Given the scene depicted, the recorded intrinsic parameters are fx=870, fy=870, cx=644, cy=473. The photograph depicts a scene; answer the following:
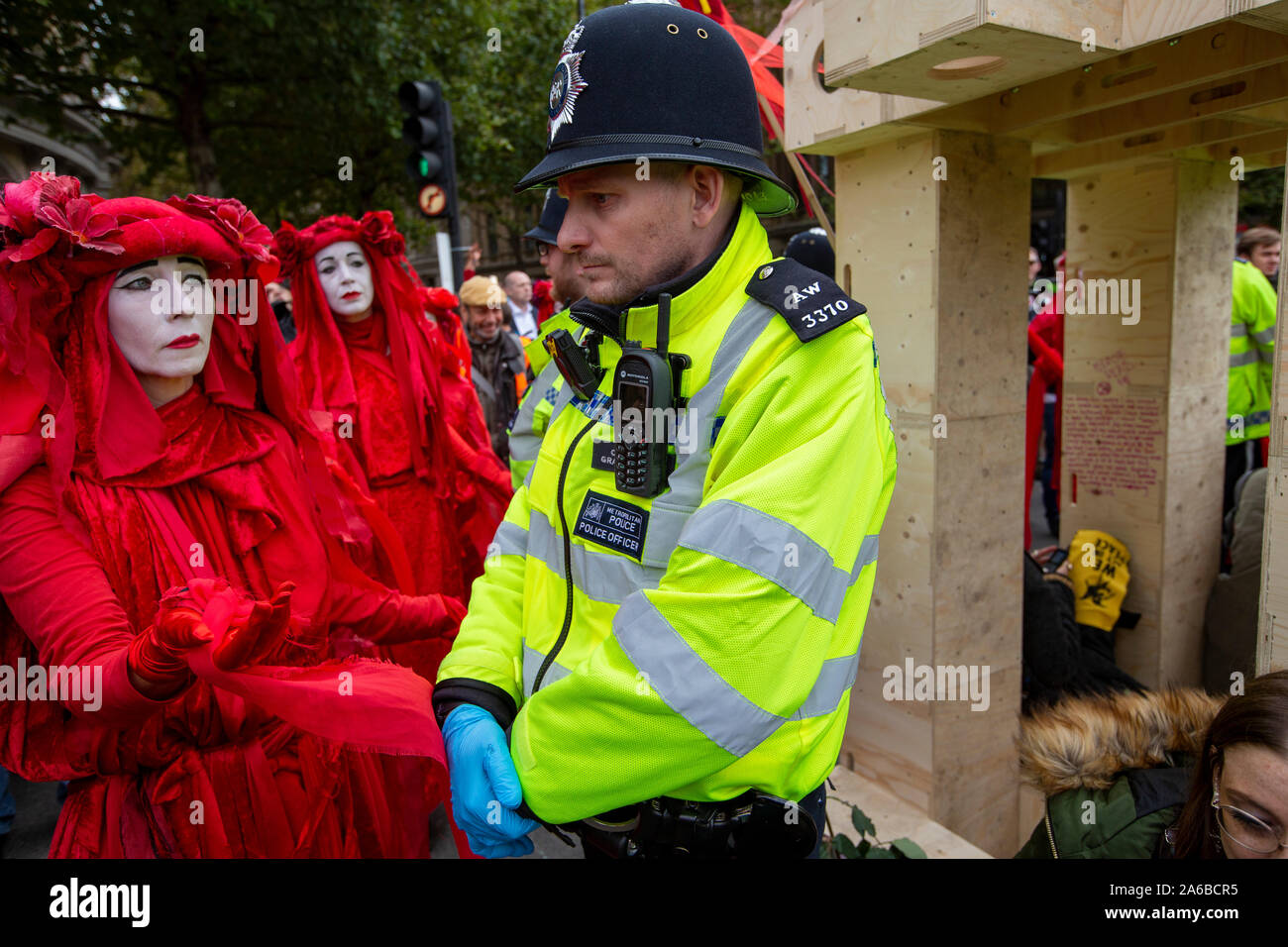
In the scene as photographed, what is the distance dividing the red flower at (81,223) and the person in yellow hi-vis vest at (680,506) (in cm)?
110

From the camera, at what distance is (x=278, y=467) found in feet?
7.61

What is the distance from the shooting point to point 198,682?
6.56ft

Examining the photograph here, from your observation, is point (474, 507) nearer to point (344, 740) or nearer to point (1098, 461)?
point (344, 740)

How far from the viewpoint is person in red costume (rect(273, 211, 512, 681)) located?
395 centimetres

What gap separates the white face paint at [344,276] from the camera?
156 inches

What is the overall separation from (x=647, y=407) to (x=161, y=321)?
1.37m

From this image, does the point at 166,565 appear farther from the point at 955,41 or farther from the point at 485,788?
the point at 955,41

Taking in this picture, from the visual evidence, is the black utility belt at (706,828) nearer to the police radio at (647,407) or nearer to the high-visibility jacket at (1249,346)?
the police radio at (647,407)

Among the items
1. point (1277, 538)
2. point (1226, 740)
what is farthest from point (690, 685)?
point (1277, 538)

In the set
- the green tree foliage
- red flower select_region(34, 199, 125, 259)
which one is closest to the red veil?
red flower select_region(34, 199, 125, 259)

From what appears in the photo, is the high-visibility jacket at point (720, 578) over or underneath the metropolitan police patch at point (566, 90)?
underneath

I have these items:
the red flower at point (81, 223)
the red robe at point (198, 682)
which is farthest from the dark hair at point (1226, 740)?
the red flower at point (81, 223)
